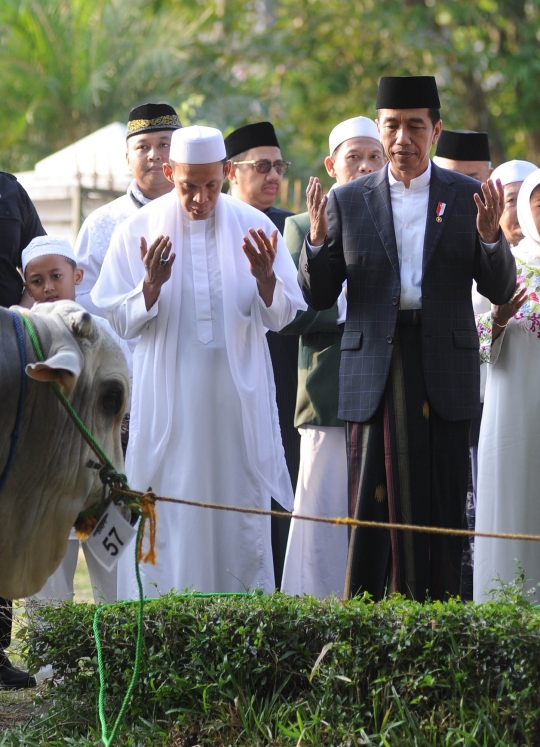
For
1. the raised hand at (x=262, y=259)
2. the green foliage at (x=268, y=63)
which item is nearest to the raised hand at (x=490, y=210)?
the raised hand at (x=262, y=259)

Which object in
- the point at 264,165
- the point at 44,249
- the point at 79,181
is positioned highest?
the point at 79,181

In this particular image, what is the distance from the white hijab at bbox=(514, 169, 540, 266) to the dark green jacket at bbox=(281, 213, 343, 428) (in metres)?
1.09

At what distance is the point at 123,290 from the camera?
219 inches

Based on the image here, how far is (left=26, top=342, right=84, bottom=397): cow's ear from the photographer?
3059mm

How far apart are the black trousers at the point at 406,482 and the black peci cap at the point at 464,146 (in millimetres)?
2471

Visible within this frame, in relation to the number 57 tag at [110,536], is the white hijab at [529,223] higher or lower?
higher

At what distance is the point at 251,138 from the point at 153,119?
0.64 meters

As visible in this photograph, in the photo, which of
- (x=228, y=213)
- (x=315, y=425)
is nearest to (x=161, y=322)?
(x=228, y=213)

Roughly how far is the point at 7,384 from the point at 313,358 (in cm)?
310

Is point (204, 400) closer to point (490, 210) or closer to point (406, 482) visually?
point (406, 482)

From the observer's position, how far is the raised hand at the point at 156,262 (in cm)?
511

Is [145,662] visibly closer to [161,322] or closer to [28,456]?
[28,456]

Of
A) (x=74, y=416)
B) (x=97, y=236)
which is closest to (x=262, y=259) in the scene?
(x=97, y=236)

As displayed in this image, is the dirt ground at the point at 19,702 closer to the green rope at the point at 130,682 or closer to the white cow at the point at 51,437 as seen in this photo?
the green rope at the point at 130,682
